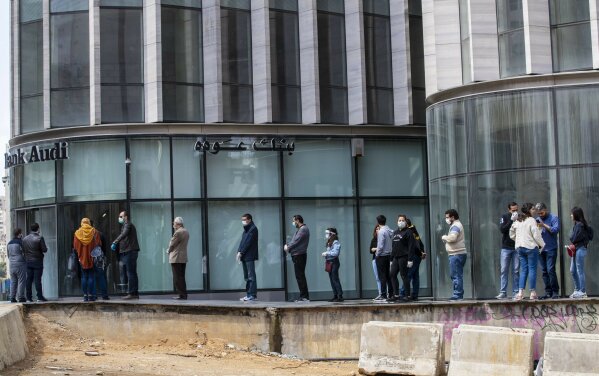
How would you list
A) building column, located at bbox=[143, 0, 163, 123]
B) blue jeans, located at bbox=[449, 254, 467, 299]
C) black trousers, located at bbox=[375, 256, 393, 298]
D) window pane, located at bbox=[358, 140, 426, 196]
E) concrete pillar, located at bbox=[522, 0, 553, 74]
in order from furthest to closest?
1. window pane, located at bbox=[358, 140, 426, 196]
2. building column, located at bbox=[143, 0, 163, 123]
3. concrete pillar, located at bbox=[522, 0, 553, 74]
4. black trousers, located at bbox=[375, 256, 393, 298]
5. blue jeans, located at bbox=[449, 254, 467, 299]

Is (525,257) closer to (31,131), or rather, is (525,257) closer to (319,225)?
(319,225)

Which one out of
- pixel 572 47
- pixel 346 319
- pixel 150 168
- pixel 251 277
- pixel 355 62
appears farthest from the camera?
pixel 355 62

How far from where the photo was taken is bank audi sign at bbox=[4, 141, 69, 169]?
1172 inches

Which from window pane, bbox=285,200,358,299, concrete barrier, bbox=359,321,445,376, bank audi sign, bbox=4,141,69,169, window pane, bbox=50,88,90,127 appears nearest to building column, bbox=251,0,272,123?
window pane, bbox=285,200,358,299

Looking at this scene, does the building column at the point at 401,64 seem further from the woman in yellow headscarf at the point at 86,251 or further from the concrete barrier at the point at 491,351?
the concrete barrier at the point at 491,351

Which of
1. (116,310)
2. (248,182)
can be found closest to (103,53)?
(248,182)

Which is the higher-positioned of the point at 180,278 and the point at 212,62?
the point at 212,62

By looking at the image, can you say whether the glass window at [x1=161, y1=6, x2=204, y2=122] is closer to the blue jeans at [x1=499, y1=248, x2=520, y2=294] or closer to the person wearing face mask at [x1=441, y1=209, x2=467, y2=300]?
the person wearing face mask at [x1=441, y1=209, x2=467, y2=300]

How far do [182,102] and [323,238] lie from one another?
5.34 m

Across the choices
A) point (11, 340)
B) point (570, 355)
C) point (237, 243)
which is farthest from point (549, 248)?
point (237, 243)

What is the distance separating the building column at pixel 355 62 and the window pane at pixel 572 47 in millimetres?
7556

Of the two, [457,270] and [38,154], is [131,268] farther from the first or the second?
[38,154]

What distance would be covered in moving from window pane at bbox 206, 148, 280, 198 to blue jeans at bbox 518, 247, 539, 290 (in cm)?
1118

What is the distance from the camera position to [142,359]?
58.6 feet
